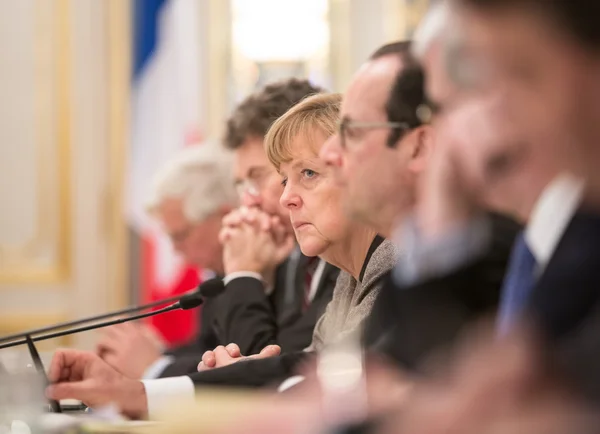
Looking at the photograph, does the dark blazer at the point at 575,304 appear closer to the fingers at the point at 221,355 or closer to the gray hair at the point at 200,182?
the fingers at the point at 221,355

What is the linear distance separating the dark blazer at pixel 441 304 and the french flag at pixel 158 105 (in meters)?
4.17

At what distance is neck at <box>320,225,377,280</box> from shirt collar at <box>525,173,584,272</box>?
2.16 ft

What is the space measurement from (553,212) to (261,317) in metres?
1.16

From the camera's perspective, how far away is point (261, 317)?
1950 millimetres

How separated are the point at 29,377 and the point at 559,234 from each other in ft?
2.71

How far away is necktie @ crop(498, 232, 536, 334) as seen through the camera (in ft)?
2.95

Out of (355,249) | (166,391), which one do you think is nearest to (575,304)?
(166,391)

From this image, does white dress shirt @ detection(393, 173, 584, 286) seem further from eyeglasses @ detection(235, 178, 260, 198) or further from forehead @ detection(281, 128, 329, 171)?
eyeglasses @ detection(235, 178, 260, 198)

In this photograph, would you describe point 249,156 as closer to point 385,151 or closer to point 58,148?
point 385,151

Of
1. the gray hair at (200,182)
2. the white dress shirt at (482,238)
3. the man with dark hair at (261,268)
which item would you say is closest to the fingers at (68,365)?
the man with dark hair at (261,268)

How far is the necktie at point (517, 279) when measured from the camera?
2.95ft

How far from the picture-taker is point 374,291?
1.40m

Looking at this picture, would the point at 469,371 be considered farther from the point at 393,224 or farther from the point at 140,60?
the point at 140,60

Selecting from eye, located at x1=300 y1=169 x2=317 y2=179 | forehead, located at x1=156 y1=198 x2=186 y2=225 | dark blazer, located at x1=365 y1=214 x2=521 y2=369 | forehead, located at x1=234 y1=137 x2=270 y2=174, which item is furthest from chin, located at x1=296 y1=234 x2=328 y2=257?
forehead, located at x1=156 y1=198 x2=186 y2=225
